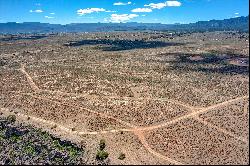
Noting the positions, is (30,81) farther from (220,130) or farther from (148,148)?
(220,130)

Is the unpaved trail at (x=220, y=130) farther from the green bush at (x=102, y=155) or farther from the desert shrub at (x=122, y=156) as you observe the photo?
the green bush at (x=102, y=155)

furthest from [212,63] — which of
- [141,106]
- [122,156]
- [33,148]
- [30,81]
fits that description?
[33,148]

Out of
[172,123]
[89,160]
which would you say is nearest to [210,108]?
[172,123]

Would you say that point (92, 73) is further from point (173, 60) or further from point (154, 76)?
point (173, 60)

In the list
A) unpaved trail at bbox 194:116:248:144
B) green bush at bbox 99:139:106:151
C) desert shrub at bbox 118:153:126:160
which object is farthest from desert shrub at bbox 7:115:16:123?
unpaved trail at bbox 194:116:248:144

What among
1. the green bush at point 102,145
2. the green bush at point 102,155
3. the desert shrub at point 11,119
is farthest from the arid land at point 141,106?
the desert shrub at point 11,119

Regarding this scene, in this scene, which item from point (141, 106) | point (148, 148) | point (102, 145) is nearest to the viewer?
point (148, 148)

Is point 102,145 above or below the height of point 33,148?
above

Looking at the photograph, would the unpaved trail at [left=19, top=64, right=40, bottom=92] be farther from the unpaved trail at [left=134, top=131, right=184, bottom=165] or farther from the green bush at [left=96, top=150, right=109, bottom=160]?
the green bush at [left=96, top=150, right=109, bottom=160]

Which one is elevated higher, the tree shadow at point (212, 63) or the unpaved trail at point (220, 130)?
the tree shadow at point (212, 63)
